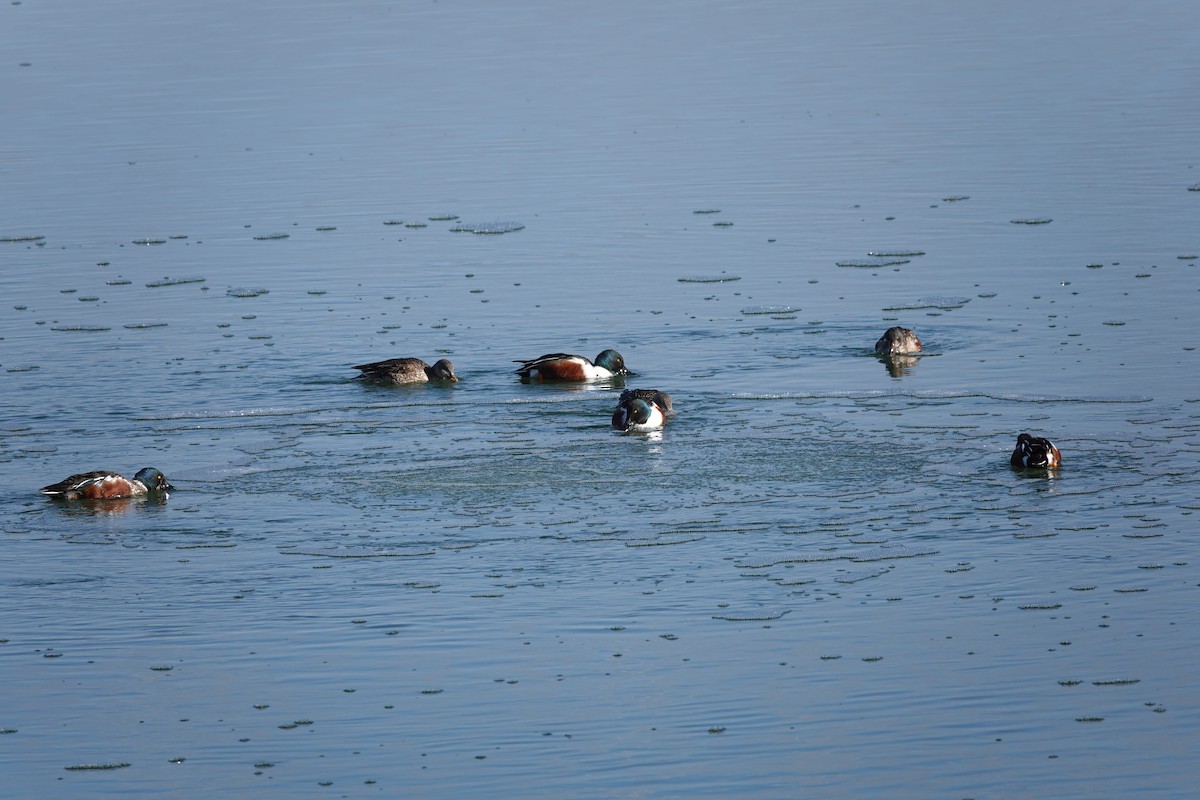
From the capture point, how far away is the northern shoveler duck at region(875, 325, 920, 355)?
17.8 meters

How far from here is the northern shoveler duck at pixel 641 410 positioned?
15555 mm

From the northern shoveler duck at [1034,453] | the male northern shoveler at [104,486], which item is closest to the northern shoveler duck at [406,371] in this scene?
the male northern shoveler at [104,486]

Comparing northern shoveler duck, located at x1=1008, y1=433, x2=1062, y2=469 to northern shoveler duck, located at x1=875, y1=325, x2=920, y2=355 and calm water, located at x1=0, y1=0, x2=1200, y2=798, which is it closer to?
calm water, located at x1=0, y1=0, x2=1200, y2=798

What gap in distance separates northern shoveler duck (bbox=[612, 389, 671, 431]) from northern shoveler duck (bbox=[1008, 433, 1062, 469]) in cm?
302

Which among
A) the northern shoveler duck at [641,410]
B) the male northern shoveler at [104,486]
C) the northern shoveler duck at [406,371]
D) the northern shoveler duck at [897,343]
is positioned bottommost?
the male northern shoveler at [104,486]

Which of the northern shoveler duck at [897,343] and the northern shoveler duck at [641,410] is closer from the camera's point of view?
the northern shoveler duck at [641,410]

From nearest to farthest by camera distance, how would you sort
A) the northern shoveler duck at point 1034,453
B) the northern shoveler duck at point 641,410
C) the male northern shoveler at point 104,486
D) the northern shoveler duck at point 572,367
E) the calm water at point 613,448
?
the calm water at point 613,448, the northern shoveler duck at point 1034,453, the male northern shoveler at point 104,486, the northern shoveler duck at point 641,410, the northern shoveler duck at point 572,367

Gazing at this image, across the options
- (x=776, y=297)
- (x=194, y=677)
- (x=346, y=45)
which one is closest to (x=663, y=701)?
(x=194, y=677)

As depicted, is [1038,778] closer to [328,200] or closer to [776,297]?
[776,297]

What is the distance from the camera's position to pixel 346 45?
139ft

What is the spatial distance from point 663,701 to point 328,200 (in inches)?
707

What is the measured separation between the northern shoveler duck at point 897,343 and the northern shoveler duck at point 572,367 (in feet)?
7.94

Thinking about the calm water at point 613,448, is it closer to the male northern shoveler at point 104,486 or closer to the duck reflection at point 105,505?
the duck reflection at point 105,505

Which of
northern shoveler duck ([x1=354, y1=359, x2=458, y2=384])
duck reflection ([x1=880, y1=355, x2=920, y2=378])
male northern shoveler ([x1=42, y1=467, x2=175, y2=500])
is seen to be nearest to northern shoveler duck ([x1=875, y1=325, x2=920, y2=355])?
duck reflection ([x1=880, y1=355, x2=920, y2=378])
